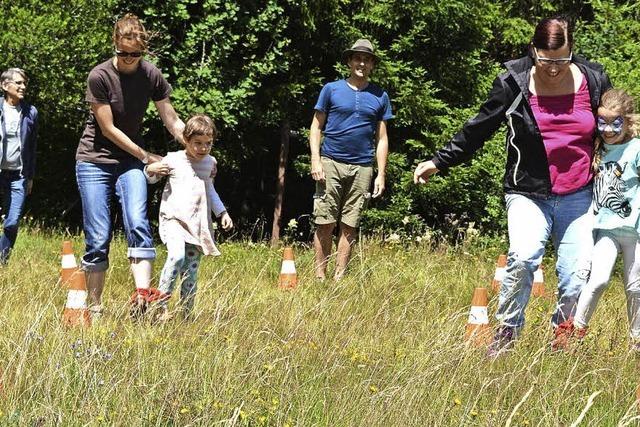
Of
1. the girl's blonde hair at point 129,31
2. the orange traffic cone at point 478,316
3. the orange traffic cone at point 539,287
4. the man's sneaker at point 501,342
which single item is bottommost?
the orange traffic cone at point 539,287

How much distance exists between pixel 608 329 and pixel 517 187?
3.83 ft

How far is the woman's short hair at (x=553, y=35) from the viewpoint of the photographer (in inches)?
202

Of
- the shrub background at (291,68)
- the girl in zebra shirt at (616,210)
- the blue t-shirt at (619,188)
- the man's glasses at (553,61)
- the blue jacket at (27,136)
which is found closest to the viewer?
the man's glasses at (553,61)

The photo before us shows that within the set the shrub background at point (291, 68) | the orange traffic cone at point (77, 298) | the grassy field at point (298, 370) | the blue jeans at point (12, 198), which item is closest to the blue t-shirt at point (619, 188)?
the grassy field at point (298, 370)

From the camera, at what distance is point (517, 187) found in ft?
17.9

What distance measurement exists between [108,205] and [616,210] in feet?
9.92

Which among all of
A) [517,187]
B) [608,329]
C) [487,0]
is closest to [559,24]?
[517,187]

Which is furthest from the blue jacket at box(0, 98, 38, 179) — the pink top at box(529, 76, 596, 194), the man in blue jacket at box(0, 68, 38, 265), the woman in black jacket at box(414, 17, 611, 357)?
the pink top at box(529, 76, 596, 194)

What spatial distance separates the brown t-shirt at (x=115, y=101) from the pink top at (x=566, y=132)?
7.80ft

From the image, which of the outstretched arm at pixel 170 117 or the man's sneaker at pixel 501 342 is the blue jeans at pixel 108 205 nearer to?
the outstretched arm at pixel 170 117

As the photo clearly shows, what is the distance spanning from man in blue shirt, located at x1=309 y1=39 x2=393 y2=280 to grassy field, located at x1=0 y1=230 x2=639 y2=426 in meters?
2.11

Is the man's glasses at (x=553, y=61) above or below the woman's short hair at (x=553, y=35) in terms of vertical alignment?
below

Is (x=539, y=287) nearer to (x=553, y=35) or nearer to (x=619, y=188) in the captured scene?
(x=619, y=188)

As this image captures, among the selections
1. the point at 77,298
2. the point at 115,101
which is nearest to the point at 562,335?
the point at 77,298
